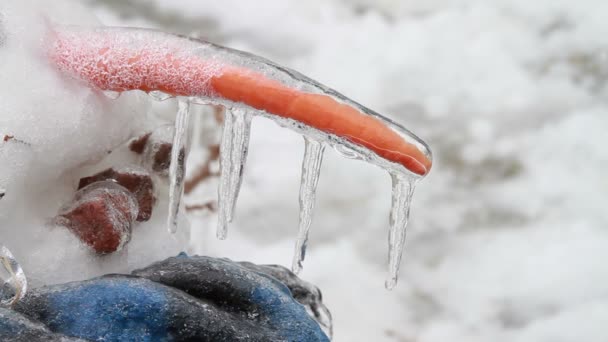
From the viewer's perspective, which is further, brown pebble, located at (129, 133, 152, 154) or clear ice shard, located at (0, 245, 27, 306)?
brown pebble, located at (129, 133, 152, 154)

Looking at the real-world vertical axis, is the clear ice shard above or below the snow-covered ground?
below

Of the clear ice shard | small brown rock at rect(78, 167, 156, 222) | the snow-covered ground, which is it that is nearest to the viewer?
the clear ice shard

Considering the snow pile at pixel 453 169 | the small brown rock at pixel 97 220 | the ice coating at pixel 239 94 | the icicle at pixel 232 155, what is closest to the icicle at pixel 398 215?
the ice coating at pixel 239 94

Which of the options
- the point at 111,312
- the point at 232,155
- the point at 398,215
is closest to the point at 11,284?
the point at 111,312

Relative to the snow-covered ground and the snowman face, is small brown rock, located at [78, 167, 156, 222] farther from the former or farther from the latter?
the snow-covered ground

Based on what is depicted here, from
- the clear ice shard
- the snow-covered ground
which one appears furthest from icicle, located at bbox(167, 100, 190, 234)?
the snow-covered ground

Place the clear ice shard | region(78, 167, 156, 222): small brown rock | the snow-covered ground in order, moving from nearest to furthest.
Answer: the clear ice shard, region(78, 167, 156, 222): small brown rock, the snow-covered ground

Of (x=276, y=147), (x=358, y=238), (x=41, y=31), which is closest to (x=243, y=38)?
(x=276, y=147)

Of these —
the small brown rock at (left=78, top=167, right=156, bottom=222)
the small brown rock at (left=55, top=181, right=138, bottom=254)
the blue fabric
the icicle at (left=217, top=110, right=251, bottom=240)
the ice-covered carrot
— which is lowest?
the blue fabric

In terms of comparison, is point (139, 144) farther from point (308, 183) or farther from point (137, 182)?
point (308, 183)

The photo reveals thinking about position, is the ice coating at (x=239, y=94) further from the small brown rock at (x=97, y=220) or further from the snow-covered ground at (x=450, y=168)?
the snow-covered ground at (x=450, y=168)
